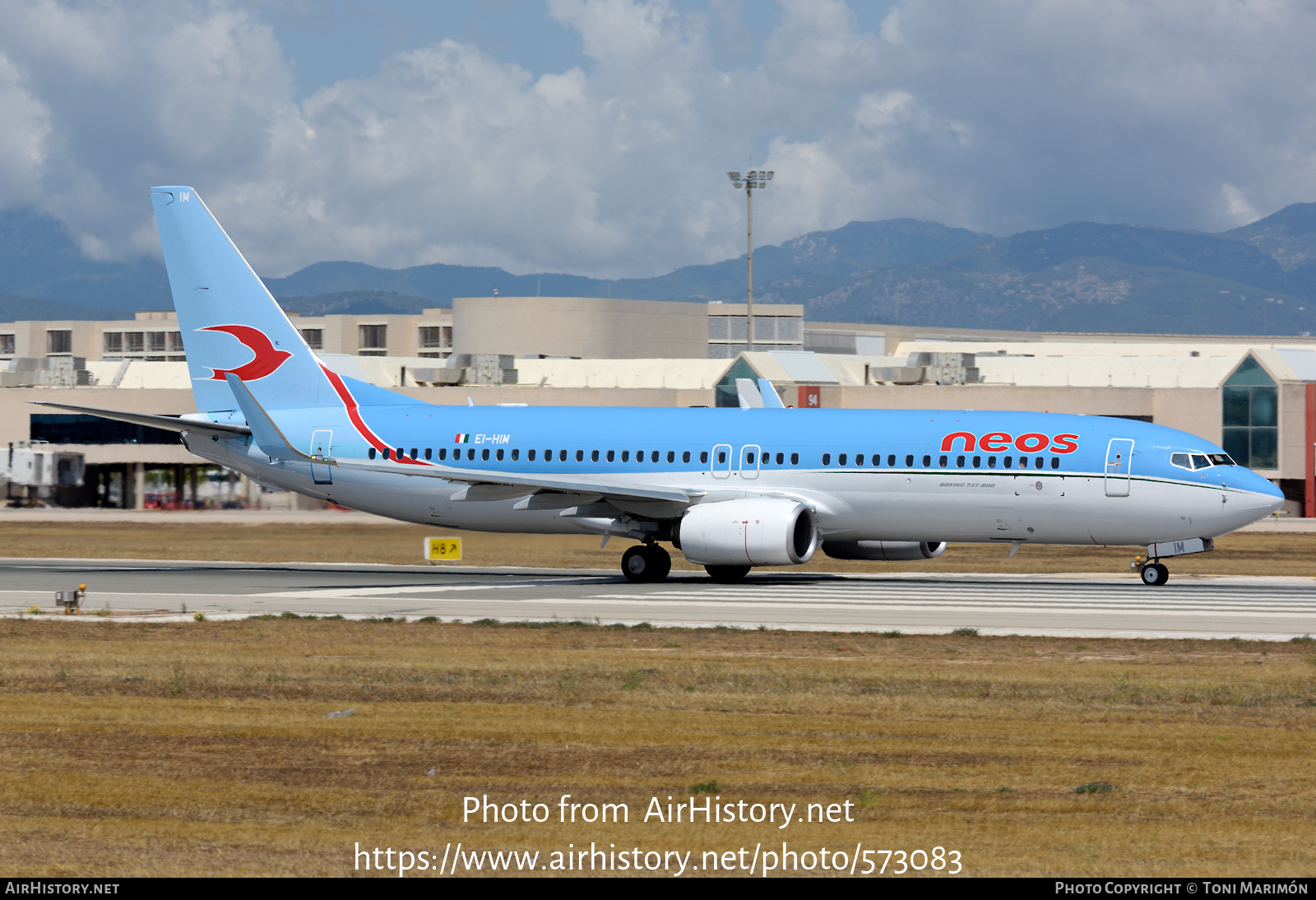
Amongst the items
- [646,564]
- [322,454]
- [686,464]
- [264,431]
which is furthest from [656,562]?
[264,431]

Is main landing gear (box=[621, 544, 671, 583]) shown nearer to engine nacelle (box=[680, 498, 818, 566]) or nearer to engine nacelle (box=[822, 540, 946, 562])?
engine nacelle (box=[680, 498, 818, 566])

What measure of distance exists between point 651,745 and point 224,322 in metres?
31.4

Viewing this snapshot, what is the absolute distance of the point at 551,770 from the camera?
15.0m

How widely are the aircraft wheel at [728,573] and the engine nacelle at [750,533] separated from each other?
1.93 m

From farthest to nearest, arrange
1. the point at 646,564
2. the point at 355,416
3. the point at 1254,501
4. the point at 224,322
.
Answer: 1. the point at 224,322
2. the point at 355,416
3. the point at 646,564
4. the point at 1254,501

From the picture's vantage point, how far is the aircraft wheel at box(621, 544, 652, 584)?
4034 cm

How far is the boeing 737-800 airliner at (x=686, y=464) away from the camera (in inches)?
1459

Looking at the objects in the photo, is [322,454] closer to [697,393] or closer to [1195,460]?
[1195,460]

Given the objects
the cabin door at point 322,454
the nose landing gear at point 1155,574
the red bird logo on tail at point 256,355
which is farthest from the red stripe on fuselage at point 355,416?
the nose landing gear at point 1155,574

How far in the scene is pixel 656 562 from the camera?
1601 inches

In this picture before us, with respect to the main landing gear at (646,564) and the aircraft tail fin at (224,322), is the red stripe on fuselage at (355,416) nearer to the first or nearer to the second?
the aircraft tail fin at (224,322)

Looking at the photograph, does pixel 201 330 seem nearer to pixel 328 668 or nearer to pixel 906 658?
pixel 328 668

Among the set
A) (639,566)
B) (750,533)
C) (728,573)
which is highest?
(750,533)

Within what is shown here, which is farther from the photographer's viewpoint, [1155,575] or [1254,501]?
[1155,575]
